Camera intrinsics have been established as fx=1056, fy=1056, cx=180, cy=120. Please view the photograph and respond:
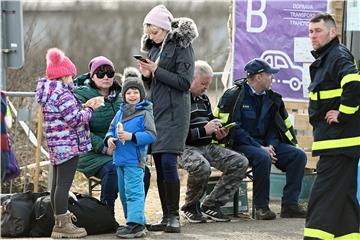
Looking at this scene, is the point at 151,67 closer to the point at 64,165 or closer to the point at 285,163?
the point at 64,165

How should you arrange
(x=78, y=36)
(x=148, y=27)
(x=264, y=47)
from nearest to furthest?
(x=148, y=27) → (x=264, y=47) → (x=78, y=36)

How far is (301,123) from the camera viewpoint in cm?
1201

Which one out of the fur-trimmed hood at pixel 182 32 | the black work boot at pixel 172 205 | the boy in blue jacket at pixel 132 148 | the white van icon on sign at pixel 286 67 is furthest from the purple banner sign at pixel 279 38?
the boy in blue jacket at pixel 132 148

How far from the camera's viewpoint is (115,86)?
32.8 ft

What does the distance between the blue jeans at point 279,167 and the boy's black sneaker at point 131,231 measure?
1.69 m

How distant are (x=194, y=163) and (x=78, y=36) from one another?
12566 mm

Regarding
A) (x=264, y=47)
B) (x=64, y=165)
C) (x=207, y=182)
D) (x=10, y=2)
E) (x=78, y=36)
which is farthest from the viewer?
(x=78, y=36)

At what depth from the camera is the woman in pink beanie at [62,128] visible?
8.98m

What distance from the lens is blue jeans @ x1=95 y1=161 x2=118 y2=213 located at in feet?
31.7

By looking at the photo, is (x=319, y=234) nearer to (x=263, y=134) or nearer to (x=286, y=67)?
(x=263, y=134)

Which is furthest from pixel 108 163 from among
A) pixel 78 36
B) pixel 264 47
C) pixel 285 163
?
pixel 78 36

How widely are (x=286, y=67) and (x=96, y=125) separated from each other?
3.08 meters

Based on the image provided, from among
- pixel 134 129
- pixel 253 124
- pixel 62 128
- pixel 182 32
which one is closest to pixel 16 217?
pixel 62 128

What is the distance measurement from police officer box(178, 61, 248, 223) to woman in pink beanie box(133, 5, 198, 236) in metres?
0.62
